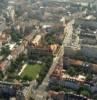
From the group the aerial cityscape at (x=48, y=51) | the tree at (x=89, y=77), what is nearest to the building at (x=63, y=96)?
the aerial cityscape at (x=48, y=51)

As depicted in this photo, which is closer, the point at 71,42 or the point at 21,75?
the point at 21,75

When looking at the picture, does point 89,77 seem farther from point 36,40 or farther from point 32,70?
point 36,40

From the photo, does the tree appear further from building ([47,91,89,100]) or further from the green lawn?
the green lawn

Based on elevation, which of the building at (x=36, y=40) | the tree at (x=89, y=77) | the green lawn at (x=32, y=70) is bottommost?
the green lawn at (x=32, y=70)

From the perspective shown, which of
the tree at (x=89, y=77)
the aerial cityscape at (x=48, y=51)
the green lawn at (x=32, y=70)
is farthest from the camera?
the green lawn at (x=32, y=70)

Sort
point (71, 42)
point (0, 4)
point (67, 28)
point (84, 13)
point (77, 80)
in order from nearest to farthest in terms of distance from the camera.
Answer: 1. point (77, 80)
2. point (71, 42)
3. point (67, 28)
4. point (84, 13)
5. point (0, 4)

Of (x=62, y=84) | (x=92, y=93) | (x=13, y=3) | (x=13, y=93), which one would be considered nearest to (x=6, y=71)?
(x=13, y=93)

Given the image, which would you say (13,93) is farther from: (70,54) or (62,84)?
(70,54)

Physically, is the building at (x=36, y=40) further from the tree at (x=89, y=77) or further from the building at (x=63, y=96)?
the building at (x=63, y=96)

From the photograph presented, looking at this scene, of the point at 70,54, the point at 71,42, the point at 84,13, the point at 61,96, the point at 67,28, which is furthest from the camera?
the point at 84,13

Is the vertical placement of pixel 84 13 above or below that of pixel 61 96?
above
